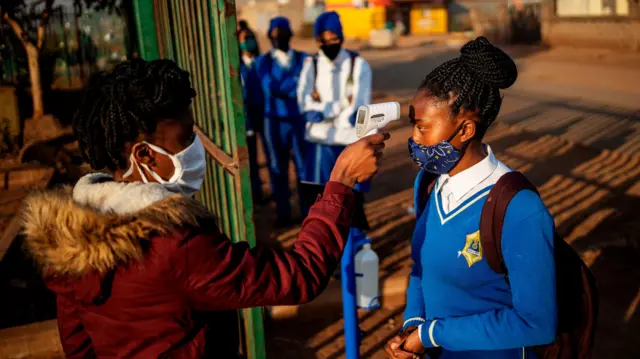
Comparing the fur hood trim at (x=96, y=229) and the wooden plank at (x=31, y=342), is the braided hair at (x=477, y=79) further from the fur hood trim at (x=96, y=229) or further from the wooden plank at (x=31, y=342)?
the wooden plank at (x=31, y=342)

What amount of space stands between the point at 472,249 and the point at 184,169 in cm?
92

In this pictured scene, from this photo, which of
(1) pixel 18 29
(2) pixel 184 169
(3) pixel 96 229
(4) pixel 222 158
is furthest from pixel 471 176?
(1) pixel 18 29

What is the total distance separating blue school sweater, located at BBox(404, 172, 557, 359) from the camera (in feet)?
5.63

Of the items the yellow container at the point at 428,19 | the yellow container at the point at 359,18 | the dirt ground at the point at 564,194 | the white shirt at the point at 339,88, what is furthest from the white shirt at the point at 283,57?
the yellow container at the point at 428,19

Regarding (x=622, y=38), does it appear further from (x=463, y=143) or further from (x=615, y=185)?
(x=463, y=143)

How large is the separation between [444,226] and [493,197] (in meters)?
0.22

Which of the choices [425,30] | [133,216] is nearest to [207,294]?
[133,216]

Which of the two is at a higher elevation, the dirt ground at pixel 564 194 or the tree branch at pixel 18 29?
the tree branch at pixel 18 29

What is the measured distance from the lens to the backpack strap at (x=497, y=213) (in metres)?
1.76

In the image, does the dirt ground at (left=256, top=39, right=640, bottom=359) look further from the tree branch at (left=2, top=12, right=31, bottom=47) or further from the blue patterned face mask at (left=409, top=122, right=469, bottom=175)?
the tree branch at (left=2, top=12, right=31, bottom=47)

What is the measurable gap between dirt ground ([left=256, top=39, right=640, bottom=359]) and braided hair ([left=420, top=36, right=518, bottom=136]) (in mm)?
2592

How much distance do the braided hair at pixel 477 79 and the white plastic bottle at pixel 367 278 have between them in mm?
2459

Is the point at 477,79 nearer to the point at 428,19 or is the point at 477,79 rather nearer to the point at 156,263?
the point at 156,263

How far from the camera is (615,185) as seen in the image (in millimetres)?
7320
